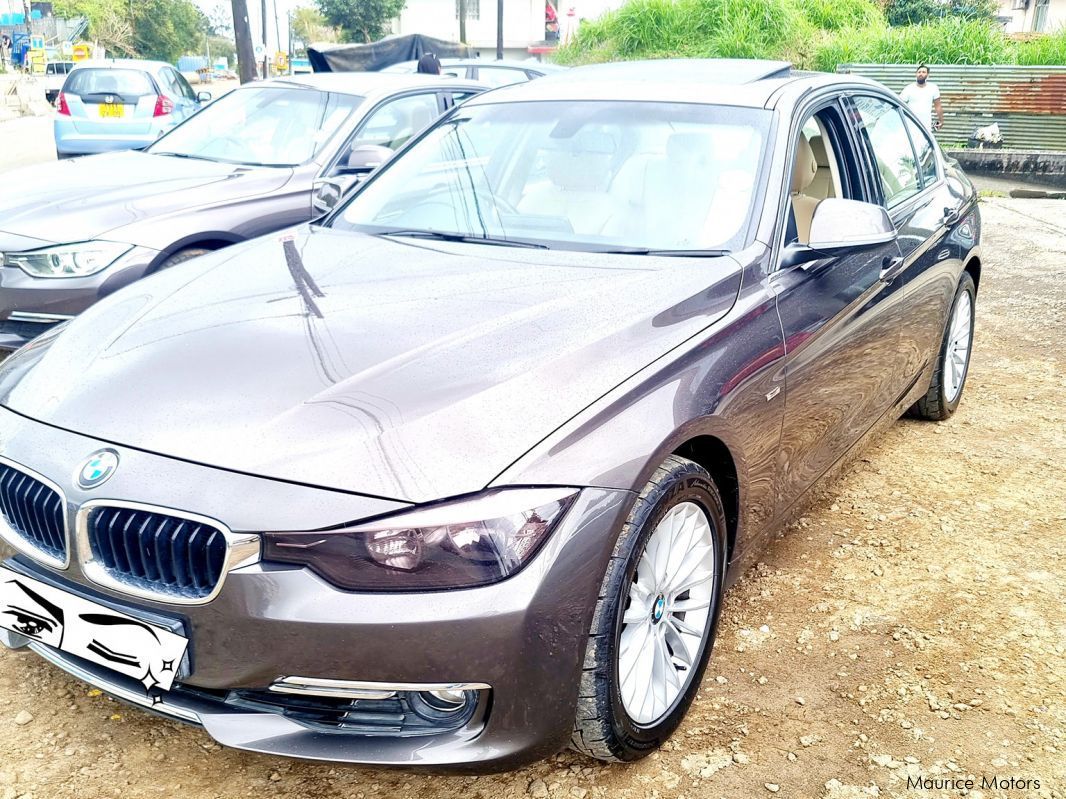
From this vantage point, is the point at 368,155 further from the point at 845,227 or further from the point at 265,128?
the point at 845,227

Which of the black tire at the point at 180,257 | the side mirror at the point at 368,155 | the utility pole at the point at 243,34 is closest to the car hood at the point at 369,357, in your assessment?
the side mirror at the point at 368,155

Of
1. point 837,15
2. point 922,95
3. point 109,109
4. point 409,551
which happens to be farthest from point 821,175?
point 837,15

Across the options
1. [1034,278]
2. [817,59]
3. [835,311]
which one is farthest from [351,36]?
[835,311]

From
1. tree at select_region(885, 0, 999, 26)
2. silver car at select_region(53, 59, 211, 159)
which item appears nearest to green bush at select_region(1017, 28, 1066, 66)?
Result: tree at select_region(885, 0, 999, 26)

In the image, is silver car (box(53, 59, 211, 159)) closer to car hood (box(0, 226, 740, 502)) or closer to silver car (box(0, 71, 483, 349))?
silver car (box(0, 71, 483, 349))

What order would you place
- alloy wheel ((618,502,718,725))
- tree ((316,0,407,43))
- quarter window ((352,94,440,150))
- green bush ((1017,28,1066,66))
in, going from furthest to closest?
tree ((316,0,407,43)) → green bush ((1017,28,1066,66)) → quarter window ((352,94,440,150)) → alloy wheel ((618,502,718,725))

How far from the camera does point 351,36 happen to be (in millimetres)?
59688

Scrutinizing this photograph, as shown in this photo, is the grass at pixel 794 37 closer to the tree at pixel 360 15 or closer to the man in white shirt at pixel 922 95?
the man in white shirt at pixel 922 95

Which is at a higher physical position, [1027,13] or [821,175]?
[1027,13]

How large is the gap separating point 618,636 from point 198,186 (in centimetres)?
401

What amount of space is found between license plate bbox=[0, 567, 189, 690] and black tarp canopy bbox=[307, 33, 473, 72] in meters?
13.1

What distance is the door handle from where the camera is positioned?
3553 mm

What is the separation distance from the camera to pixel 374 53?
50.6ft

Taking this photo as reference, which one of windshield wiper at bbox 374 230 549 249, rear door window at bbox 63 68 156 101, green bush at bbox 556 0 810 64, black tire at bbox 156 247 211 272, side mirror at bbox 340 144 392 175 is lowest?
black tire at bbox 156 247 211 272
